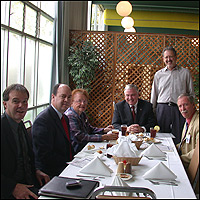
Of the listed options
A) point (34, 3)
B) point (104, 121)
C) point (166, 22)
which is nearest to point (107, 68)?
point (104, 121)

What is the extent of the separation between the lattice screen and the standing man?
1810 millimetres

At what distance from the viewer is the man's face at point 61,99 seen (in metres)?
2.46

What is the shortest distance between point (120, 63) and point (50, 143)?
415 cm

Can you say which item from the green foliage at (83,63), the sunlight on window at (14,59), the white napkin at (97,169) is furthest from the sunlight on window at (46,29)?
the white napkin at (97,169)

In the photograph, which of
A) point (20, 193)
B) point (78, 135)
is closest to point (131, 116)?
point (78, 135)

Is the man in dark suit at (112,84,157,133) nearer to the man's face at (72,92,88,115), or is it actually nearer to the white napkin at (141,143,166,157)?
the man's face at (72,92,88,115)

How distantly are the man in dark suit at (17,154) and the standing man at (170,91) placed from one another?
238 centimetres

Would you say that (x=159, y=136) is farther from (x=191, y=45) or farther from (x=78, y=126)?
(x=191, y=45)

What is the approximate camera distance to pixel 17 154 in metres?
1.63

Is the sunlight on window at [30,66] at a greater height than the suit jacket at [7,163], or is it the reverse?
the sunlight on window at [30,66]

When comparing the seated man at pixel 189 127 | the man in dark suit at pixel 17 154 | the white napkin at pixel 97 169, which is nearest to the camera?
the man in dark suit at pixel 17 154

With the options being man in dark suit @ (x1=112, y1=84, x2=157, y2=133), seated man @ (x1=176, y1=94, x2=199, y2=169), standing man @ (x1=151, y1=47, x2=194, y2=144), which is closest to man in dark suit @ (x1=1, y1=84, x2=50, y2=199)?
seated man @ (x1=176, y1=94, x2=199, y2=169)

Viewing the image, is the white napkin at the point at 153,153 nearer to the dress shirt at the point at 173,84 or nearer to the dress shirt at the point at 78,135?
the dress shirt at the point at 78,135

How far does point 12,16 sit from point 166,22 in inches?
330
